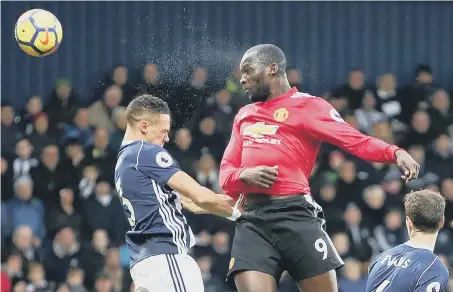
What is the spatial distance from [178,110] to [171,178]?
17.6 feet

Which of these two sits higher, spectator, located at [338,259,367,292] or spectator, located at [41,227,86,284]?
spectator, located at [41,227,86,284]

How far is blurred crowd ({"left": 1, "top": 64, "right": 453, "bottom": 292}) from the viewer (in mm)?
10930

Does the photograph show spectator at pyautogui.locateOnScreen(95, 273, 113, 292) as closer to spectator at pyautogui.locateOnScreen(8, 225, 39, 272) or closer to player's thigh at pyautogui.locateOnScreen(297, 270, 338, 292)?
spectator at pyautogui.locateOnScreen(8, 225, 39, 272)

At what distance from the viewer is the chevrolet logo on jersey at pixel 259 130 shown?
21.9 feet

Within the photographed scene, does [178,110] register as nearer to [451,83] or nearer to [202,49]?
[202,49]

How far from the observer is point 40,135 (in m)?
11.5

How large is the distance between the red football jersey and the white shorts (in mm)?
689

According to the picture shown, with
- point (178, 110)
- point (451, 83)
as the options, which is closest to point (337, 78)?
point (451, 83)

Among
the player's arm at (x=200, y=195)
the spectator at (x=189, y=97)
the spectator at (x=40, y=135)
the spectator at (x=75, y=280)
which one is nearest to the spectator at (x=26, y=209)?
the spectator at (x=40, y=135)

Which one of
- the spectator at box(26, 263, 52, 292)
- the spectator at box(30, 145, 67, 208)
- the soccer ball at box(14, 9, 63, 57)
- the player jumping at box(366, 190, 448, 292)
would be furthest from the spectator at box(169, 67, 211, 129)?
the player jumping at box(366, 190, 448, 292)

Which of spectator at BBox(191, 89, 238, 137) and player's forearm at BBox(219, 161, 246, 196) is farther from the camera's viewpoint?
spectator at BBox(191, 89, 238, 137)

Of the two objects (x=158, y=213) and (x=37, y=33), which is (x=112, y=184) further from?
(x=158, y=213)

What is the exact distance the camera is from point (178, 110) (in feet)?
38.0

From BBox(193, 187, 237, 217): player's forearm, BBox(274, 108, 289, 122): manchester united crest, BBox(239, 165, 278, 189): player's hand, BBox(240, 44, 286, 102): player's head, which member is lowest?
BBox(193, 187, 237, 217): player's forearm
